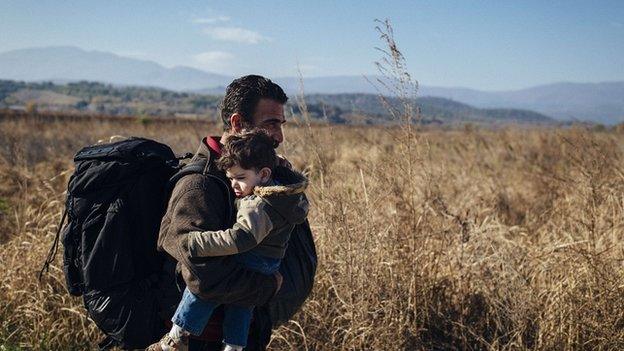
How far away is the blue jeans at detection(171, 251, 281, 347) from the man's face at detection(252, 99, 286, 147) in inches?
20.9

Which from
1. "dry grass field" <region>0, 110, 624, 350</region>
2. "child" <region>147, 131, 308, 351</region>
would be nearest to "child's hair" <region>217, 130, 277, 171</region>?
"child" <region>147, 131, 308, 351</region>

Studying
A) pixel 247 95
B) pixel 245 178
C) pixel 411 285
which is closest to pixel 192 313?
pixel 245 178

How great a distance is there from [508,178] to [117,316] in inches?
336

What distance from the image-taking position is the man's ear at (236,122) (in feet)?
8.02

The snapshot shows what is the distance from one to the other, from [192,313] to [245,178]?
1.89ft

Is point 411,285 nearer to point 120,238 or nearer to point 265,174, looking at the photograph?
point 265,174

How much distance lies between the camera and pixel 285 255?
2.52 metres

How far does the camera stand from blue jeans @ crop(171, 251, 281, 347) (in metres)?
2.20

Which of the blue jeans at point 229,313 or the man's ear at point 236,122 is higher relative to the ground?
the man's ear at point 236,122

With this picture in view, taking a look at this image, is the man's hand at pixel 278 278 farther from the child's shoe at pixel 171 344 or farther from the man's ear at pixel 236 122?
the man's ear at pixel 236 122

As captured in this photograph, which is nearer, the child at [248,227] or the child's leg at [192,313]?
the child at [248,227]

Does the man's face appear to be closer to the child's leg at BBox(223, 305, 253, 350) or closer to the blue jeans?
the blue jeans

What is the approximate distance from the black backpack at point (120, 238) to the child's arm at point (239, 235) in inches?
16.0

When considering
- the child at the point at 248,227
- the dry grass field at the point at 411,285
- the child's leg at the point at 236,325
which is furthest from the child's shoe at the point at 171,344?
the dry grass field at the point at 411,285
